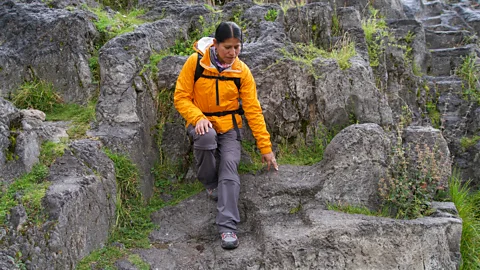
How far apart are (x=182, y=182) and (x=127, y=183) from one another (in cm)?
87

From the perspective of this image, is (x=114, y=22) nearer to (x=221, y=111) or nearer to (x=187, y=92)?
(x=187, y=92)

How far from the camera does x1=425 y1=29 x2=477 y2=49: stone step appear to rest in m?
10.1

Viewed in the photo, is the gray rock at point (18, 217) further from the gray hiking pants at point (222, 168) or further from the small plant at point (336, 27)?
the small plant at point (336, 27)

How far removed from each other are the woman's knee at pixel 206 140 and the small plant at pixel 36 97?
2607mm

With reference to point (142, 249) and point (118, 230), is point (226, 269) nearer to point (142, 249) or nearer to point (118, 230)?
point (142, 249)

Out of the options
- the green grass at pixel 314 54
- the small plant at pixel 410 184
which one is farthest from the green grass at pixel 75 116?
the small plant at pixel 410 184

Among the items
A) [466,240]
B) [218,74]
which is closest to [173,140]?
[218,74]

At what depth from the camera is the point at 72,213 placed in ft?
12.3

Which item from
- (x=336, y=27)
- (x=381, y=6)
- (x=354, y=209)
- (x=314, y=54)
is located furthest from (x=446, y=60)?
(x=354, y=209)

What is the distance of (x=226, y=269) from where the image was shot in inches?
163

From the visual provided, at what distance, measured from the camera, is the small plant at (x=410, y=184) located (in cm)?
460

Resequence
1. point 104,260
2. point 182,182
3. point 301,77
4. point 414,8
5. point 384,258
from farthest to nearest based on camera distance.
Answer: point 414,8
point 301,77
point 182,182
point 384,258
point 104,260

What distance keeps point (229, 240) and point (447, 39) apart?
856 centimetres

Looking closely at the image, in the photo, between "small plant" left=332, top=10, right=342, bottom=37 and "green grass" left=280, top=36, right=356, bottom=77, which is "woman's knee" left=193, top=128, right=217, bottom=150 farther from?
"small plant" left=332, top=10, right=342, bottom=37
